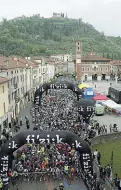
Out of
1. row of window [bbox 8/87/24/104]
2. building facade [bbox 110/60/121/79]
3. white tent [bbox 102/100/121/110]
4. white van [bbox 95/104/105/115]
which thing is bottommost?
white van [bbox 95/104/105/115]

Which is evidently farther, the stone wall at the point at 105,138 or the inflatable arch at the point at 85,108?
the inflatable arch at the point at 85,108

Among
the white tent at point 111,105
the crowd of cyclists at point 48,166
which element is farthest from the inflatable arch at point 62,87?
the crowd of cyclists at point 48,166

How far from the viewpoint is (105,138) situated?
28.0m

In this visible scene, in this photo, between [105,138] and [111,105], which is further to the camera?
[111,105]

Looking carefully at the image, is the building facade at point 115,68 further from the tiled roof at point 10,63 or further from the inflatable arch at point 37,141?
the inflatable arch at point 37,141

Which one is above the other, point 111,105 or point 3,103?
point 3,103

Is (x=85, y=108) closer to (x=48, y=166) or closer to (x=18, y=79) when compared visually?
(x=48, y=166)

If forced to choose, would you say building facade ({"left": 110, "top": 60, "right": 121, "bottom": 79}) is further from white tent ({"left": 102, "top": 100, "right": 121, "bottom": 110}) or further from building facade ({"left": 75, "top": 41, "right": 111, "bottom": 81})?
white tent ({"left": 102, "top": 100, "right": 121, "bottom": 110})

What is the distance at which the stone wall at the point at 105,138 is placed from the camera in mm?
27062

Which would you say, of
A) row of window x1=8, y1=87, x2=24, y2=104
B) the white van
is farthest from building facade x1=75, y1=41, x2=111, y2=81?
the white van

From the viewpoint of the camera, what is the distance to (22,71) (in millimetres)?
48375

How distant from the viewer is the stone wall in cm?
2706

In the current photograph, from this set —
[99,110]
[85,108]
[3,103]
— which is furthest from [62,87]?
[99,110]

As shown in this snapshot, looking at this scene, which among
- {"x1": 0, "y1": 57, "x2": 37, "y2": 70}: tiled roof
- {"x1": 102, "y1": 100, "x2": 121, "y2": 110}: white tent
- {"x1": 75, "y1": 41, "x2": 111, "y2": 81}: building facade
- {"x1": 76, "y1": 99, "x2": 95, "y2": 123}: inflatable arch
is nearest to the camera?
{"x1": 76, "y1": 99, "x2": 95, "y2": 123}: inflatable arch
